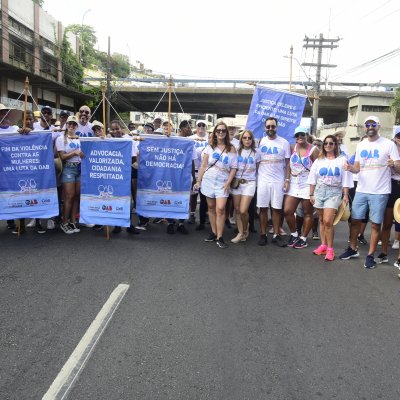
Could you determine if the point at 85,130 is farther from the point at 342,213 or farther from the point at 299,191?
the point at 342,213

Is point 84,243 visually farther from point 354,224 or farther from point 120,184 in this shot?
point 354,224

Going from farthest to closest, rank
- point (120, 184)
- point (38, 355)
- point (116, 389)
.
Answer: point (120, 184), point (38, 355), point (116, 389)

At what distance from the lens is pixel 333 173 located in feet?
19.9

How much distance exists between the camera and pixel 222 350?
3299 millimetres

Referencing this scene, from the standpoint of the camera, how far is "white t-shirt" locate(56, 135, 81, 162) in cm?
699

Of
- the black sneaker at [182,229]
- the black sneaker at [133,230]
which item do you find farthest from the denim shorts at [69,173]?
the black sneaker at [182,229]

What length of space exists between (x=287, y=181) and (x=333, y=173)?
0.90 meters

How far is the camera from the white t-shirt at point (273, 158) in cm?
671

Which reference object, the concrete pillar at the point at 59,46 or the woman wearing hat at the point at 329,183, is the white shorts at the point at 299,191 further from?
the concrete pillar at the point at 59,46

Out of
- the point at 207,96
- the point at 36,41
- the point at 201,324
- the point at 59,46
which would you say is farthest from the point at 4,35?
the point at 201,324

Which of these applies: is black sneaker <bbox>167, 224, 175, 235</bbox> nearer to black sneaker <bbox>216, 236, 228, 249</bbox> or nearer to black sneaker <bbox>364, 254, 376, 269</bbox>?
black sneaker <bbox>216, 236, 228, 249</bbox>

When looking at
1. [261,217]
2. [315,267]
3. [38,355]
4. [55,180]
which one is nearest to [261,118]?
[261,217]

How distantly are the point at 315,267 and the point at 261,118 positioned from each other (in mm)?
3411

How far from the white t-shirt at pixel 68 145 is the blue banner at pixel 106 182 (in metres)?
0.32
